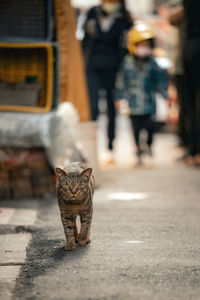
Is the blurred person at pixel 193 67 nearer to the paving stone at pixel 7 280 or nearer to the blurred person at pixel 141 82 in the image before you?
the blurred person at pixel 141 82

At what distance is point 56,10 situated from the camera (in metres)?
6.73

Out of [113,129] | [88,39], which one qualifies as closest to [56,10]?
[88,39]

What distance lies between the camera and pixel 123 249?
3875 millimetres

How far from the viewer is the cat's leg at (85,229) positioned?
379 centimetres

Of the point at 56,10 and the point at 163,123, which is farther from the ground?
the point at 56,10

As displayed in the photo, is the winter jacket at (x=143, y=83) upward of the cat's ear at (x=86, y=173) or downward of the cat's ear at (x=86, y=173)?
upward

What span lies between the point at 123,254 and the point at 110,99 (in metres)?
5.06

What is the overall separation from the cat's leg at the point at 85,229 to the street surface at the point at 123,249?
0.05 metres

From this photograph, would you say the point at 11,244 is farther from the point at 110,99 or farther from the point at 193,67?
the point at 110,99

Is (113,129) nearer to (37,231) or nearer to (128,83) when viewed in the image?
(128,83)

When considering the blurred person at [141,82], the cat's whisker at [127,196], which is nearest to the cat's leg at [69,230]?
the cat's whisker at [127,196]

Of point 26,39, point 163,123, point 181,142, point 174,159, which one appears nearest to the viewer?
point 26,39

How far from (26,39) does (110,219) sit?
238 centimetres

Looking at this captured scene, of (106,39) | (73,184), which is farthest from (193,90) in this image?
(73,184)
